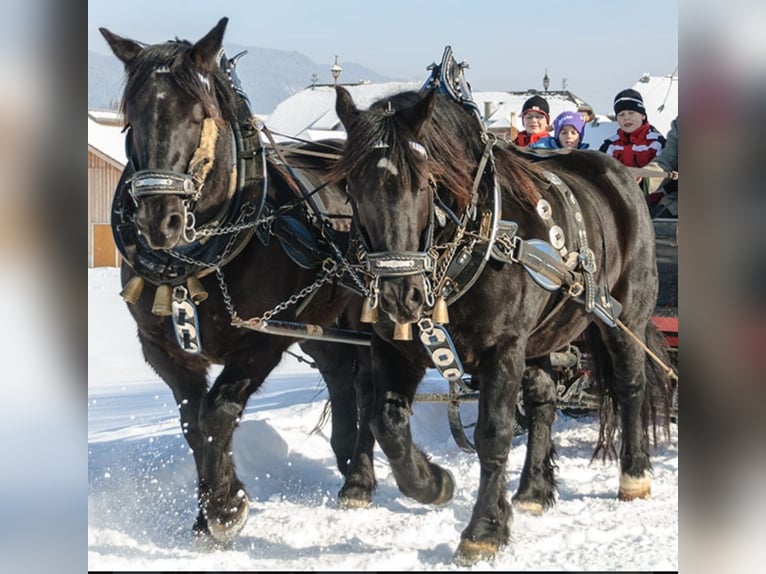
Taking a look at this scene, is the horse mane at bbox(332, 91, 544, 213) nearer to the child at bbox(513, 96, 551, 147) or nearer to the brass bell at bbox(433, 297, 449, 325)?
the brass bell at bbox(433, 297, 449, 325)

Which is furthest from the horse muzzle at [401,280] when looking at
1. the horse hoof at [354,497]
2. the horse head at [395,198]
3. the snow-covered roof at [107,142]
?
Answer: the snow-covered roof at [107,142]

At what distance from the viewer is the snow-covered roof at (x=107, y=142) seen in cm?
1871

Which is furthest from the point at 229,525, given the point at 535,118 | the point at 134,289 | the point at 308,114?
the point at 308,114

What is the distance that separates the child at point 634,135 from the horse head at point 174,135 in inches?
133

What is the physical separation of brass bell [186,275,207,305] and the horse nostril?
17.8 inches

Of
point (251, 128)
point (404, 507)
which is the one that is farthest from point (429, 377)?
point (251, 128)

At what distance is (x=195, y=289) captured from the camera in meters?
4.49

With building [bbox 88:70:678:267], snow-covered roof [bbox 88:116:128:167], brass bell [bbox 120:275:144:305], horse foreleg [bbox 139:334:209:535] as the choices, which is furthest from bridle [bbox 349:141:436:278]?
snow-covered roof [bbox 88:116:128:167]

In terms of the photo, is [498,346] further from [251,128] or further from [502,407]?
[251,128]

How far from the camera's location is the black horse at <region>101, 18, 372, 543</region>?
4145 millimetres

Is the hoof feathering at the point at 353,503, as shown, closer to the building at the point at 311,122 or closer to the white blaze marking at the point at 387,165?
the building at the point at 311,122

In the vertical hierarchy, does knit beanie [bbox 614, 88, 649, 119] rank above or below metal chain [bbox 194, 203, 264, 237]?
above

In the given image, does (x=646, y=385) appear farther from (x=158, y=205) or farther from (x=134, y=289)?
(x=158, y=205)
